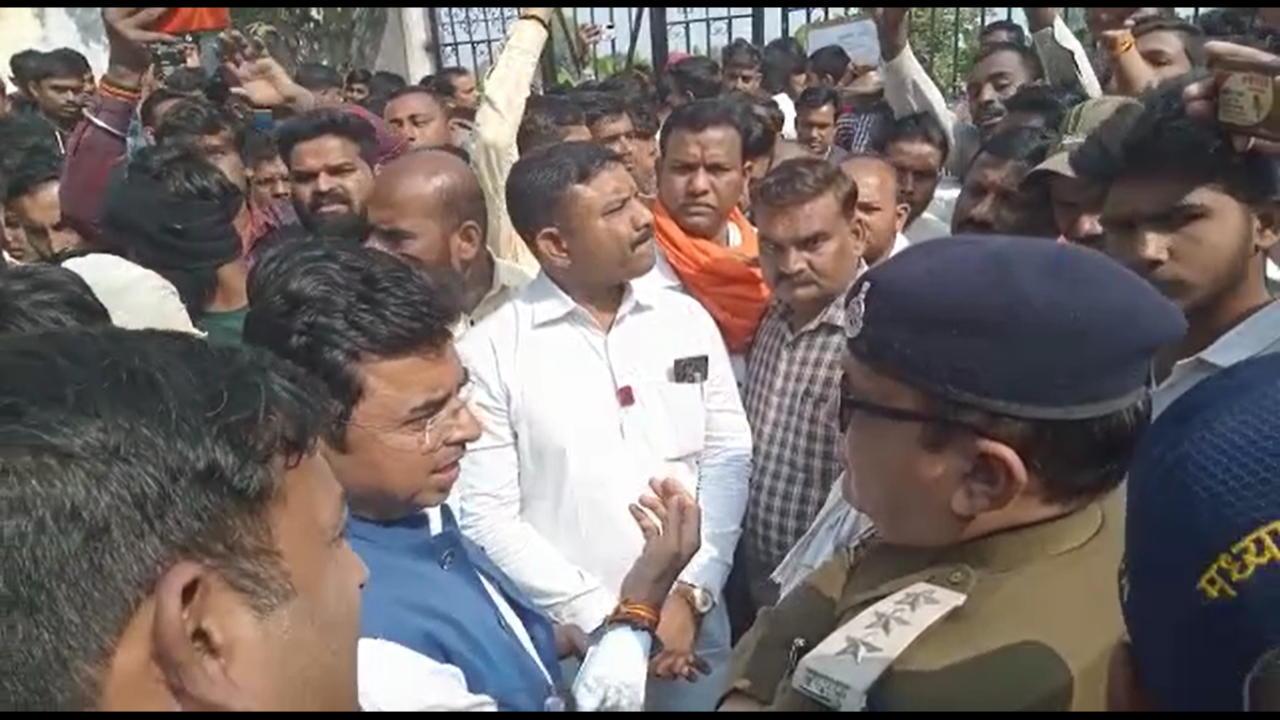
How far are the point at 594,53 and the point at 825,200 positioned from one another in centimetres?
688

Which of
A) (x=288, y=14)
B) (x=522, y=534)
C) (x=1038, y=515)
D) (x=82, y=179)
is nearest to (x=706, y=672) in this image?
(x=522, y=534)

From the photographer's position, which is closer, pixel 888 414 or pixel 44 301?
pixel 888 414

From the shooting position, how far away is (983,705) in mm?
990

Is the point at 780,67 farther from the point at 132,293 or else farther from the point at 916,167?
the point at 132,293

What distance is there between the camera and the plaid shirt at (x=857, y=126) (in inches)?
203

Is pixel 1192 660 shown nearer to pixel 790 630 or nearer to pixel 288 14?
pixel 790 630

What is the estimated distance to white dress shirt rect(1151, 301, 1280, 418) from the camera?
5.94 ft

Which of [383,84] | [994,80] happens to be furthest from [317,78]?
[994,80]

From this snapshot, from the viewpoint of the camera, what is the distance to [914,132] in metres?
4.07

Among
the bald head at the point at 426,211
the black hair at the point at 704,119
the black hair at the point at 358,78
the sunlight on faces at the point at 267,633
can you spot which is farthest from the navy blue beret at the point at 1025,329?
the black hair at the point at 358,78

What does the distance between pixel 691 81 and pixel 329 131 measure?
4042 millimetres

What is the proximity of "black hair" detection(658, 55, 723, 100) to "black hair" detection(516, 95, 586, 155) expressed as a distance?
2.83 metres

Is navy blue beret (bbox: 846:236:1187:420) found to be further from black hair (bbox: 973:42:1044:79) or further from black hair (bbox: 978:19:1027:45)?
black hair (bbox: 978:19:1027:45)

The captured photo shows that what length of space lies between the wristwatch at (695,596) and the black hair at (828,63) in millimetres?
5443
